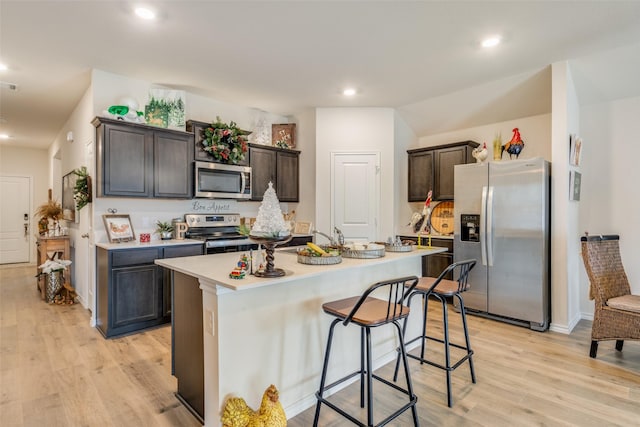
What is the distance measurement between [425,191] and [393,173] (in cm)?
61

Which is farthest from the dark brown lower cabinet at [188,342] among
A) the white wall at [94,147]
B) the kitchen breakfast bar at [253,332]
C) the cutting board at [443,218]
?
the cutting board at [443,218]

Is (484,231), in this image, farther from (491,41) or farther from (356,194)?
(491,41)

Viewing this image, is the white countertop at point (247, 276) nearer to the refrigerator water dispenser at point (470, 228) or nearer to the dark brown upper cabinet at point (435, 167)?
the refrigerator water dispenser at point (470, 228)

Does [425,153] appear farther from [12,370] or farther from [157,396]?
[12,370]

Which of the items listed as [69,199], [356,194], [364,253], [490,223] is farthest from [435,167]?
[69,199]

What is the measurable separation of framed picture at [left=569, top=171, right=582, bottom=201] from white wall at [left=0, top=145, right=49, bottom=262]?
31.9 feet

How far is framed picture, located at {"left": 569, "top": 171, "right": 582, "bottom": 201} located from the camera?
3.39 m

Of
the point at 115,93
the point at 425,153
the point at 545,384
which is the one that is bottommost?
the point at 545,384

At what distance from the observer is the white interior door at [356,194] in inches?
183

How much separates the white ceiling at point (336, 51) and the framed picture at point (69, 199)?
1.08 metres

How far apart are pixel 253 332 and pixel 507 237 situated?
3.01 meters

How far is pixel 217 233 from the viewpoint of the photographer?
412cm

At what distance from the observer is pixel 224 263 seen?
2.09 meters

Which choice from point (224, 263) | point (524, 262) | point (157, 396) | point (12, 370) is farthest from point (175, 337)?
point (524, 262)
